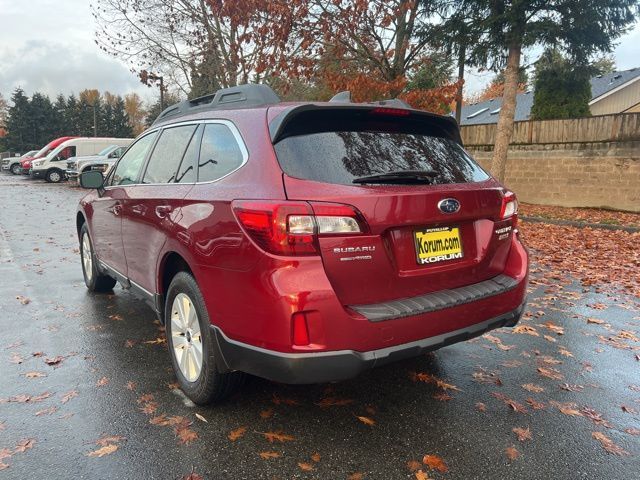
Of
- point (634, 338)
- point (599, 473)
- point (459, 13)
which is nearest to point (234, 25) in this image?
point (459, 13)

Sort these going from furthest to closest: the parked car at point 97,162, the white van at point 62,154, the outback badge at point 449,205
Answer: the white van at point 62,154 → the parked car at point 97,162 → the outback badge at point 449,205

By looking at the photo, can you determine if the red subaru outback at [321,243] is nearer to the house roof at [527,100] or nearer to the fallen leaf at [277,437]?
A: the fallen leaf at [277,437]

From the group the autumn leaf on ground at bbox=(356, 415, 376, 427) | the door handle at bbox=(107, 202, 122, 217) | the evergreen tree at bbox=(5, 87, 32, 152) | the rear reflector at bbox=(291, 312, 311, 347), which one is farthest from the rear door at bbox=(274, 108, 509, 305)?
the evergreen tree at bbox=(5, 87, 32, 152)

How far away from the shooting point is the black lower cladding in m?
2.34

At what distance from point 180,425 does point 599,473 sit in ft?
7.46

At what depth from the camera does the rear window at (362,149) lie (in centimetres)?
254

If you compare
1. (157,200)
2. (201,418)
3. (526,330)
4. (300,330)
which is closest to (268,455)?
(201,418)

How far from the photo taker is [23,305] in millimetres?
5137

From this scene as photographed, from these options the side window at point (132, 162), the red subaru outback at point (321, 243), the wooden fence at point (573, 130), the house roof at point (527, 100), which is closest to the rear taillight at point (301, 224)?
the red subaru outback at point (321, 243)

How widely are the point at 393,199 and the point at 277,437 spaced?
58.6 inches

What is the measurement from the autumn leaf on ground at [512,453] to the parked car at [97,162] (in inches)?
849

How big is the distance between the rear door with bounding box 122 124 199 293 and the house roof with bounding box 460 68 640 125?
27731 millimetres

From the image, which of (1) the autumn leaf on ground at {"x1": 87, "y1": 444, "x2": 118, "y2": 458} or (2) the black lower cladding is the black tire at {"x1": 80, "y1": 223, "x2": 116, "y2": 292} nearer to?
(1) the autumn leaf on ground at {"x1": 87, "y1": 444, "x2": 118, "y2": 458}

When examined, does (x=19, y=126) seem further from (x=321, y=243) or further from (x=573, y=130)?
(x=321, y=243)
